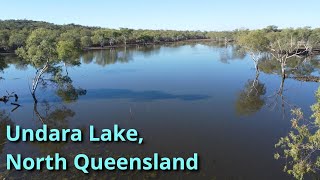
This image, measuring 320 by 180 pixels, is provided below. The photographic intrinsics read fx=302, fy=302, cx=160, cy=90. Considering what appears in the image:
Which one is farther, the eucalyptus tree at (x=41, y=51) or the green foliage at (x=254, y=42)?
the green foliage at (x=254, y=42)

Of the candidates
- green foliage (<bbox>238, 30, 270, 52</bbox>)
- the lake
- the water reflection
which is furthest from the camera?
green foliage (<bbox>238, 30, 270, 52</bbox>)

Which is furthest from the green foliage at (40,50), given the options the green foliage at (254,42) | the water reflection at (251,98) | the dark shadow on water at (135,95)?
the green foliage at (254,42)

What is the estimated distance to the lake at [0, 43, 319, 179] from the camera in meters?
27.5

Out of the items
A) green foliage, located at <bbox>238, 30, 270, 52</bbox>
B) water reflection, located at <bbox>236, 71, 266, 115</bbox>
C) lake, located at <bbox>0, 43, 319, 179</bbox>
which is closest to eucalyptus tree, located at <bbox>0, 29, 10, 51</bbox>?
lake, located at <bbox>0, 43, 319, 179</bbox>

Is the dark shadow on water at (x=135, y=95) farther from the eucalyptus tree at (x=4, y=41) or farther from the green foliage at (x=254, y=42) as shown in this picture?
the eucalyptus tree at (x=4, y=41)

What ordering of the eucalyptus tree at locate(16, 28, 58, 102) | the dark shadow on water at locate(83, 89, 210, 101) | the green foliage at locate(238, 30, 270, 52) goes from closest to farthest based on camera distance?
1. the eucalyptus tree at locate(16, 28, 58, 102)
2. the dark shadow on water at locate(83, 89, 210, 101)
3. the green foliage at locate(238, 30, 270, 52)

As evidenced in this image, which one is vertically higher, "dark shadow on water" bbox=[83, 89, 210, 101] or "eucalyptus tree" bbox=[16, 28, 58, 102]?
"eucalyptus tree" bbox=[16, 28, 58, 102]

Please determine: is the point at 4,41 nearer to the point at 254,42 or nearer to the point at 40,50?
the point at 40,50

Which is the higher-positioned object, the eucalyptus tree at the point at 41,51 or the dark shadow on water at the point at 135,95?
the eucalyptus tree at the point at 41,51

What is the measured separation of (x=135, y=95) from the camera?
55344 mm

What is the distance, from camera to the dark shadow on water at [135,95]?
52.7m

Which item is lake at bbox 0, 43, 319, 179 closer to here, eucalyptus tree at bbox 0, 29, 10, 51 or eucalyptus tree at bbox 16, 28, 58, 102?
eucalyptus tree at bbox 16, 28, 58, 102

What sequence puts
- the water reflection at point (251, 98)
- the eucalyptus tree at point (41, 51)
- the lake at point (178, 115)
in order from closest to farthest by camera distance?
the lake at point (178, 115) < the water reflection at point (251, 98) < the eucalyptus tree at point (41, 51)

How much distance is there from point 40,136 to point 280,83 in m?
49.5
